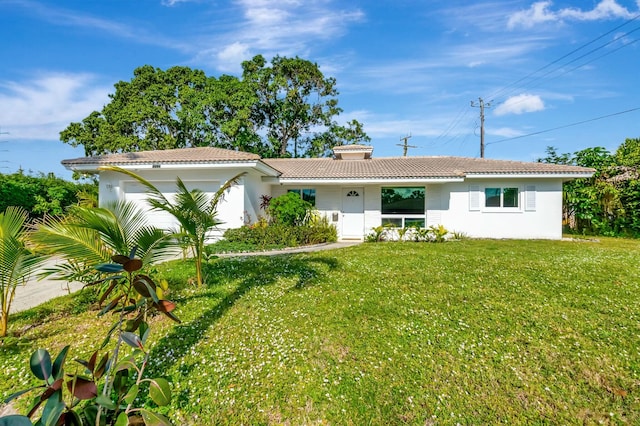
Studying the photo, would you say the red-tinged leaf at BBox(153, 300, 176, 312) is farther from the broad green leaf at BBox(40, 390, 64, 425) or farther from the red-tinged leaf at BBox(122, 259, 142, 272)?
the broad green leaf at BBox(40, 390, 64, 425)

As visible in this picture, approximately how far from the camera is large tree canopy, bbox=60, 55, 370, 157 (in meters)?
28.3

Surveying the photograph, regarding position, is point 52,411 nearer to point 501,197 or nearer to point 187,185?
point 187,185

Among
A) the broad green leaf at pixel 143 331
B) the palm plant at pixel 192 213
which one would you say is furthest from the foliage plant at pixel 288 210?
the broad green leaf at pixel 143 331

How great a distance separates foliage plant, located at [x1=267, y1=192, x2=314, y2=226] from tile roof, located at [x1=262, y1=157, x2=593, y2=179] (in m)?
1.51

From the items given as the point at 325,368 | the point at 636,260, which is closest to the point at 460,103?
the point at 636,260

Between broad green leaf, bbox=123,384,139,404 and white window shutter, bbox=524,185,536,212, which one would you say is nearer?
broad green leaf, bbox=123,384,139,404

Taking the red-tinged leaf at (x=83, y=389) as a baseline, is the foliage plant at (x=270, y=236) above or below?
above

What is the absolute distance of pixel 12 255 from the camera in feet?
16.0

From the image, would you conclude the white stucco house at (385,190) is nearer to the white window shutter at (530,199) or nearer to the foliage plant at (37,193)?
the white window shutter at (530,199)

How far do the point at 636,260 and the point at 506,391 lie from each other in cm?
947

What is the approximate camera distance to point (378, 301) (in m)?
6.20

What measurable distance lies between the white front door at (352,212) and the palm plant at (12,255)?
13218 millimetres

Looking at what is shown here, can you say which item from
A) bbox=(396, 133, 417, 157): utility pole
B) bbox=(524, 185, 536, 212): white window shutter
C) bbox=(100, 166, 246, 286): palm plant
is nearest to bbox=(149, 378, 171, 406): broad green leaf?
bbox=(100, 166, 246, 286): palm plant

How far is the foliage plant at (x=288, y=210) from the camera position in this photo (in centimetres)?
1511
